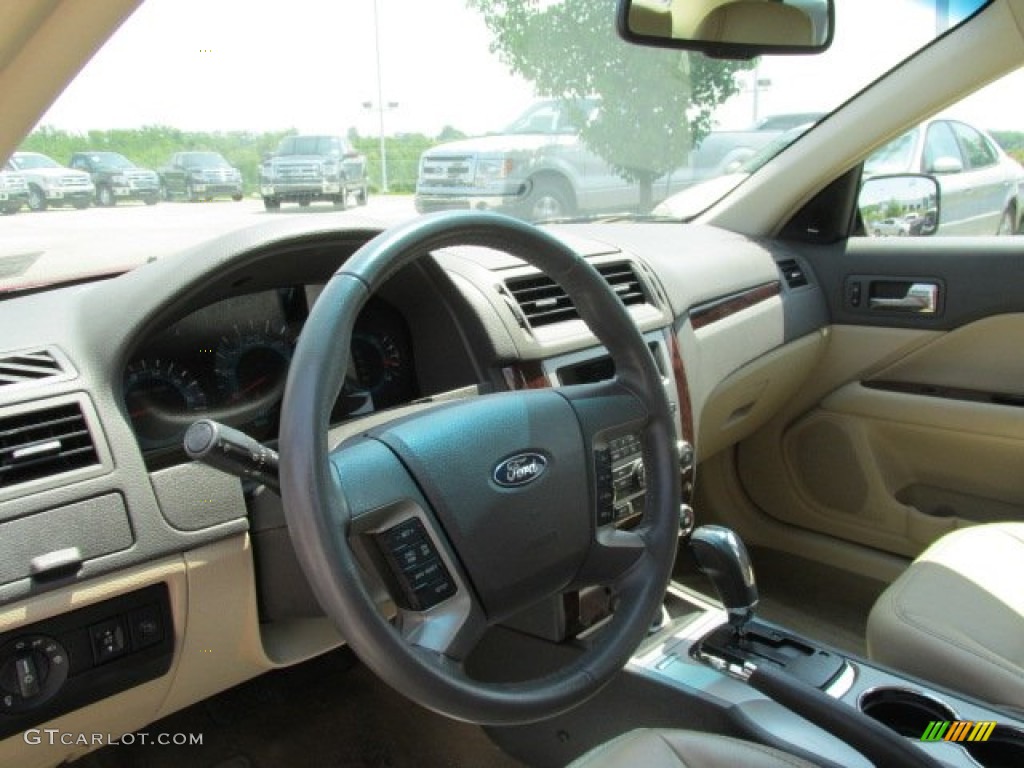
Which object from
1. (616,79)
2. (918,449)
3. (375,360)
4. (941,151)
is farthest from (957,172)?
(375,360)

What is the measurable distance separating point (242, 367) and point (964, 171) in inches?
97.1

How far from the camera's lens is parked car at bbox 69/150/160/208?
1.97m

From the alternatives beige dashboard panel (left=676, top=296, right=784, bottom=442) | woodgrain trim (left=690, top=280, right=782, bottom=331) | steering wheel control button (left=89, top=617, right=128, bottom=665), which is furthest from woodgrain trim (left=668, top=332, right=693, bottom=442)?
steering wheel control button (left=89, top=617, right=128, bottom=665)

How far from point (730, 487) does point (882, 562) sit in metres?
0.58

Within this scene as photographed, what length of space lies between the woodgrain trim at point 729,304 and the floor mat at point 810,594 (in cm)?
85

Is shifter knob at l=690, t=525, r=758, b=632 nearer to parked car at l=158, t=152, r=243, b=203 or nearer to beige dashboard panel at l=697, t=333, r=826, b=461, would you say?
beige dashboard panel at l=697, t=333, r=826, b=461

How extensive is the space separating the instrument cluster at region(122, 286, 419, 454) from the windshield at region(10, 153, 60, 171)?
1.22 feet

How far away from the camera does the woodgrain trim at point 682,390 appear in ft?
7.72

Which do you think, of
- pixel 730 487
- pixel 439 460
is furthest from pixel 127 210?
pixel 730 487

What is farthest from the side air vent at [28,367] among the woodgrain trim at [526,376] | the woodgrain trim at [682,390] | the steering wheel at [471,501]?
the woodgrain trim at [682,390]

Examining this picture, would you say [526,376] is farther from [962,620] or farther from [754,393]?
[754,393]

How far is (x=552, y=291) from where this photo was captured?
2.18m

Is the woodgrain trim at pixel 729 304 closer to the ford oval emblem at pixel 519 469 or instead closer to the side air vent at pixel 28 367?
the ford oval emblem at pixel 519 469

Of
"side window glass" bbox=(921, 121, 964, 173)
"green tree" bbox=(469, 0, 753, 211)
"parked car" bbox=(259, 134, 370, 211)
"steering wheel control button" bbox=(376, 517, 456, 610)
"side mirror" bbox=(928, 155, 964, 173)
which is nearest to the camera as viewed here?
"steering wheel control button" bbox=(376, 517, 456, 610)
